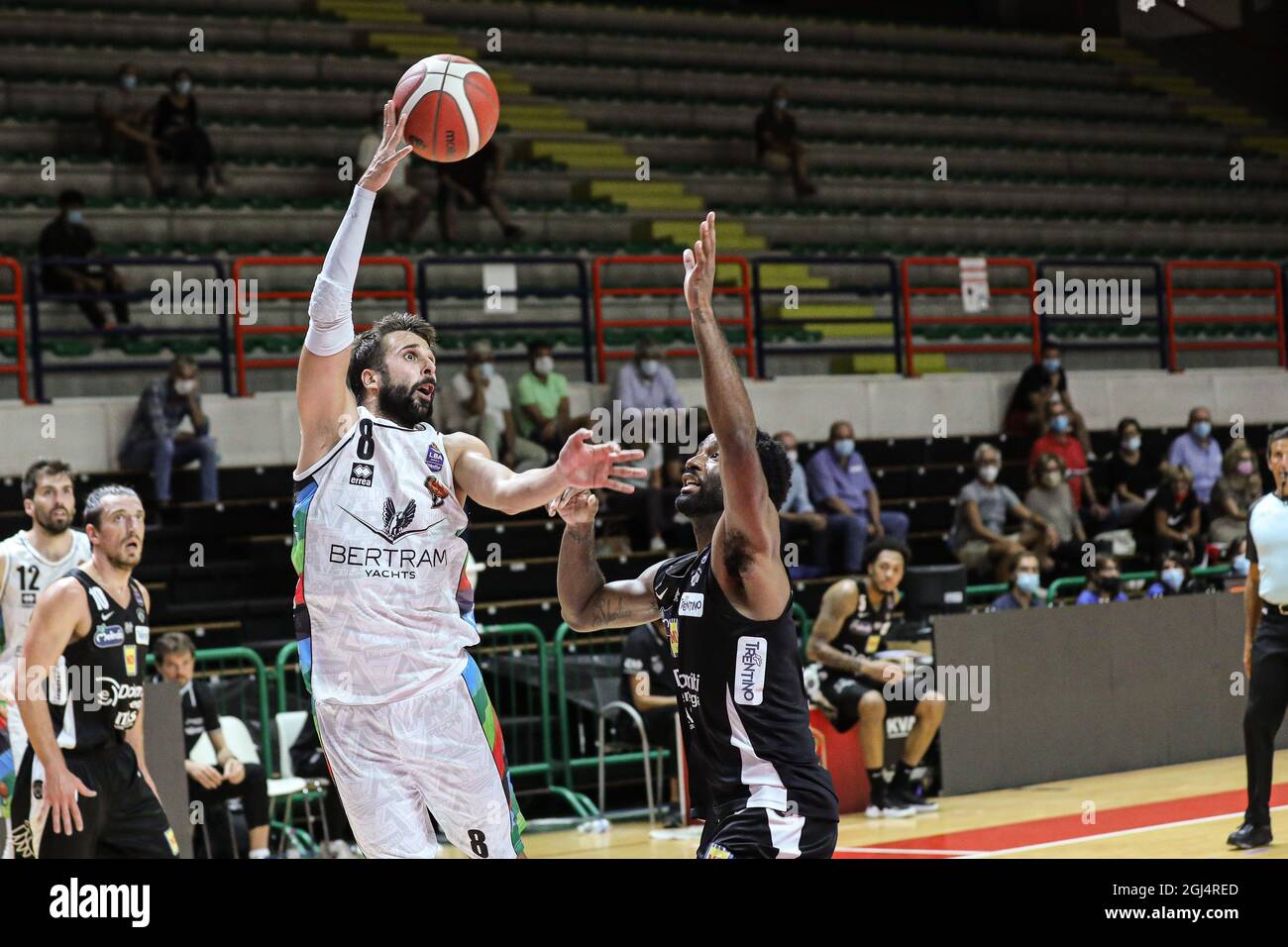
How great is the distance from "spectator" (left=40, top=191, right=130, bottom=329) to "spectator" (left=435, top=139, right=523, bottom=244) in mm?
3837

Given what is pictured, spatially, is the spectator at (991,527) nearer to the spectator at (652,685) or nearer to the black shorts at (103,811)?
the spectator at (652,685)

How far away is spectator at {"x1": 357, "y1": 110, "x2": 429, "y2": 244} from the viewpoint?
1691cm

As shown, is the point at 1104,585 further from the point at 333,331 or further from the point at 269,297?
the point at 333,331

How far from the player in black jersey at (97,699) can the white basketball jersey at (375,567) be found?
1756mm

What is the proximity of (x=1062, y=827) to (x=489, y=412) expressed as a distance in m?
6.15

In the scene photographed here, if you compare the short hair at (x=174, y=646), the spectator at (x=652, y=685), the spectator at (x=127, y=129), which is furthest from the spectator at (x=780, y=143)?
the short hair at (x=174, y=646)

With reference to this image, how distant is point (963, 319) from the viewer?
18500 millimetres

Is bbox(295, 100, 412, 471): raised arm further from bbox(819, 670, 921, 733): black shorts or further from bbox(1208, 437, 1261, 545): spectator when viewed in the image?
bbox(1208, 437, 1261, 545): spectator

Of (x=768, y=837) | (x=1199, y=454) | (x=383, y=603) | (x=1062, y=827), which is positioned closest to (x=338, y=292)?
(x=383, y=603)

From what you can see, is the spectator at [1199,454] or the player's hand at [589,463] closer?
the player's hand at [589,463]

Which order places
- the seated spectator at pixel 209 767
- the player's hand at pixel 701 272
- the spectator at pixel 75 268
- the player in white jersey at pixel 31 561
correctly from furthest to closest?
1. the spectator at pixel 75 268
2. the seated spectator at pixel 209 767
3. the player in white jersey at pixel 31 561
4. the player's hand at pixel 701 272

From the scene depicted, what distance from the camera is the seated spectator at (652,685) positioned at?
10875 millimetres

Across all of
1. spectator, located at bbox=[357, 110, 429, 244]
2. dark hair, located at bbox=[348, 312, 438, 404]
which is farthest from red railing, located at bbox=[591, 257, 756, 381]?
dark hair, located at bbox=[348, 312, 438, 404]
